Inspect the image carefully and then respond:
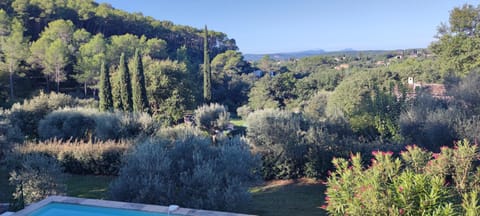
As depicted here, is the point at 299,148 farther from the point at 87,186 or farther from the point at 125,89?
the point at 125,89

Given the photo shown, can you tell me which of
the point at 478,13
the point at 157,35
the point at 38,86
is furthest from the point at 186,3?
the point at 478,13

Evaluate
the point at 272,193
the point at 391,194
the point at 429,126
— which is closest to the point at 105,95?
the point at 272,193

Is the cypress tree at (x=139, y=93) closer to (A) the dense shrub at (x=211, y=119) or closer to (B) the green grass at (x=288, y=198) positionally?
(A) the dense shrub at (x=211, y=119)

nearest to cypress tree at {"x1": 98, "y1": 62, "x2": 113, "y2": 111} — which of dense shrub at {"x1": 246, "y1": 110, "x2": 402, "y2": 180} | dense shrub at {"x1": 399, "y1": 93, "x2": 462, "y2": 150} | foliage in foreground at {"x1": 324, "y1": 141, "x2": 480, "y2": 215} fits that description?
dense shrub at {"x1": 246, "y1": 110, "x2": 402, "y2": 180}

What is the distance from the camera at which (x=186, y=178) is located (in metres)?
5.85

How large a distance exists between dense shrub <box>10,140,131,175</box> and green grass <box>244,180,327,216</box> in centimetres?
384

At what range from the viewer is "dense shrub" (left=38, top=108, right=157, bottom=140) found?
11.6 m

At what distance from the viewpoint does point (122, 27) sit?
43.3 metres

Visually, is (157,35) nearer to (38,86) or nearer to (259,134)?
(38,86)

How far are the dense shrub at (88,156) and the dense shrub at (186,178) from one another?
11.6ft

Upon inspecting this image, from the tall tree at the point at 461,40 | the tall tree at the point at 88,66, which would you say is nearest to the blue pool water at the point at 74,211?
the tall tree at the point at 461,40

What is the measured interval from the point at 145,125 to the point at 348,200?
8946 millimetres

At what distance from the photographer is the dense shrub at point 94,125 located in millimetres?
11625

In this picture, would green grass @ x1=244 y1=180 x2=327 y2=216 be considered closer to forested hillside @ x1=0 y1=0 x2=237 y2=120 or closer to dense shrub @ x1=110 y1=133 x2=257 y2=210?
dense shrub @ x1=110 y1=133 x2=257 y2=210
